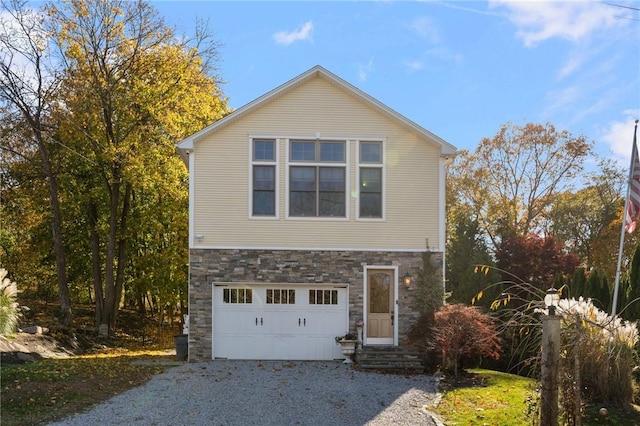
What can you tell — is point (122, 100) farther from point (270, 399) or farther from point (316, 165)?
point (270, 399)

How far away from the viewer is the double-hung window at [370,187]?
14.3 meters

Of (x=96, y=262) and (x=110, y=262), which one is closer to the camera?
(x=110, y=262)

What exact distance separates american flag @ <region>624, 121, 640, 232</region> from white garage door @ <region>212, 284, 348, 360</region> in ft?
22.2

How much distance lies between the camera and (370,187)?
14312mm

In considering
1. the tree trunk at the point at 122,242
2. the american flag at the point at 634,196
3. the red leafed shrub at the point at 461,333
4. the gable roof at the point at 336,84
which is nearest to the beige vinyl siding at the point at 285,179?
the gable roof at the point at 336,84

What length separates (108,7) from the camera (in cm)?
1945

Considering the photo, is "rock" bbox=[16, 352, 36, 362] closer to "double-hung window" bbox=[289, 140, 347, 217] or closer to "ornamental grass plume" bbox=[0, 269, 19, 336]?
"ornamental grass plume" bbox=[0, 269, 19, 336]

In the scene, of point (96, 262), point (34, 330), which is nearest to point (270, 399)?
point (34, 330)

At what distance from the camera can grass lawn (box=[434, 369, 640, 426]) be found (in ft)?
24.8

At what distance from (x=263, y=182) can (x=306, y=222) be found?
1.56m

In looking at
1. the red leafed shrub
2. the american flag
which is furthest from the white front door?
the american flag

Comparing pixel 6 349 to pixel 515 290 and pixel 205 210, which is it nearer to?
pixel 205 210

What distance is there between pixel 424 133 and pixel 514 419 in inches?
321

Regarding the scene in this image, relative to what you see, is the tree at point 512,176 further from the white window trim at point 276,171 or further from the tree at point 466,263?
the white window trim at point 276,171
